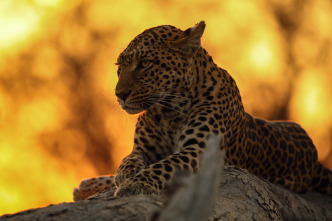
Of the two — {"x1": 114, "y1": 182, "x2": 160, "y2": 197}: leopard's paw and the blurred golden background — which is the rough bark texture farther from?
the blurred golden background

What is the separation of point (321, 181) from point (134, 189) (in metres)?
4.32

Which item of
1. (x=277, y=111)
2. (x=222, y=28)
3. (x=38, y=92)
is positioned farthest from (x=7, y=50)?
(x=277, y=111)

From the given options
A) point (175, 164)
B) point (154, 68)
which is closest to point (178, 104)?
point (154, 68)

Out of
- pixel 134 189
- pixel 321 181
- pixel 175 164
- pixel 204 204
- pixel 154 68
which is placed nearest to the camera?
pixel 204 204

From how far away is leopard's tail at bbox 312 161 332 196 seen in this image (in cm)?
875

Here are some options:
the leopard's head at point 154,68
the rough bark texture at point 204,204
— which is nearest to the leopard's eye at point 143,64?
the leopard's head at point 154,68

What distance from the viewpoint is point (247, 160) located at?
7.65m

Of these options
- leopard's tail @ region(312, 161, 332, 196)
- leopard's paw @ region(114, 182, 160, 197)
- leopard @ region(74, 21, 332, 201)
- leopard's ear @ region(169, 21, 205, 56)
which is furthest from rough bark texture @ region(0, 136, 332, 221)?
leopard's ear @ region(169, 21, 205, 56)

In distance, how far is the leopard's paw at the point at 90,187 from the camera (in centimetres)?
893

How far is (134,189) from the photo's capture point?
17.2 feet

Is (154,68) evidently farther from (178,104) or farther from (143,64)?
(178,104)

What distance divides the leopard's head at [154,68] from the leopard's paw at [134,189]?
55.2 inches

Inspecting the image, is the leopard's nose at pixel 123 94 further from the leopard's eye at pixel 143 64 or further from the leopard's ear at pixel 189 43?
the leopard's ear at pixel 189 43

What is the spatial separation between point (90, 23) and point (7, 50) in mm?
1986
